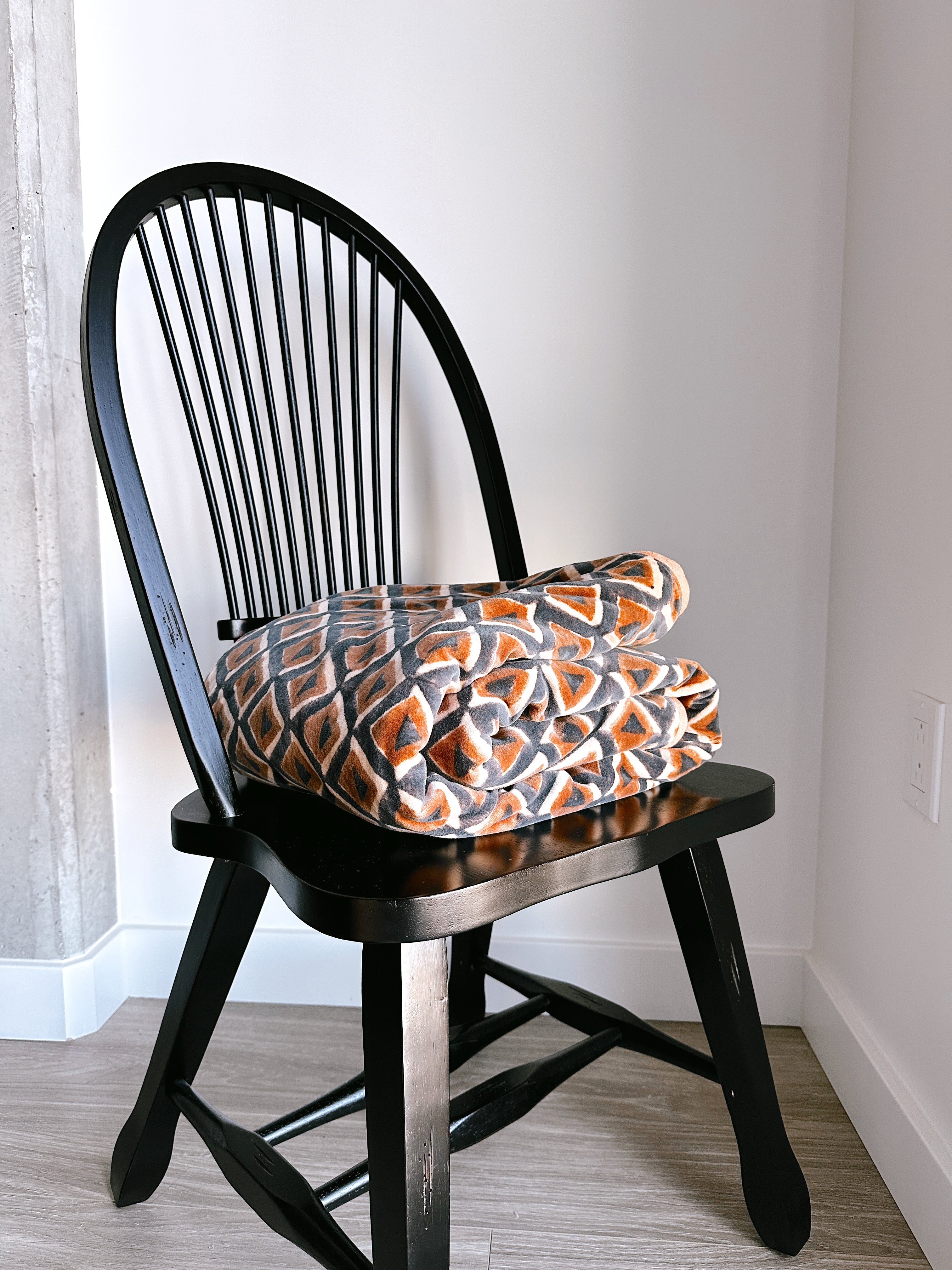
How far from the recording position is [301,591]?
0.86 meters

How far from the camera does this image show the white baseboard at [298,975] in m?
1.08

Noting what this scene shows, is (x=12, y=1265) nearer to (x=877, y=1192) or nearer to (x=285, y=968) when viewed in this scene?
(x=285, y=968)

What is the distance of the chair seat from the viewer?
46 cm

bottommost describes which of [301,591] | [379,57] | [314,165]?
[301,591]

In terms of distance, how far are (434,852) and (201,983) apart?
0.31 metres

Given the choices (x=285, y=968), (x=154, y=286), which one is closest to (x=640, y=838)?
(x=154, y=286)

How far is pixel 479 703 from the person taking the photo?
0.52 m

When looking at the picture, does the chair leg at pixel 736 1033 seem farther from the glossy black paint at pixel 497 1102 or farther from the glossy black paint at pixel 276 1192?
the glossy black paint at pixel 276 1192

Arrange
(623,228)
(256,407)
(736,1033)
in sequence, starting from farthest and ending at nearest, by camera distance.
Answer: (623,228), (256,407), (736,1033)

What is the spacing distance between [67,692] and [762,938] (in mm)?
873

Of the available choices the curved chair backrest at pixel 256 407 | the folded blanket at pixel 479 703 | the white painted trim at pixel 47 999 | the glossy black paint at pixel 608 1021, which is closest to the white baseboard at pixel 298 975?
the white painted trim at pixel 47 999

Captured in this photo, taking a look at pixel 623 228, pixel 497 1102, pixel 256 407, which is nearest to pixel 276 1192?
pixel 497 1102

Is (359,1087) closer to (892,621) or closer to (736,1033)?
(736,1033)

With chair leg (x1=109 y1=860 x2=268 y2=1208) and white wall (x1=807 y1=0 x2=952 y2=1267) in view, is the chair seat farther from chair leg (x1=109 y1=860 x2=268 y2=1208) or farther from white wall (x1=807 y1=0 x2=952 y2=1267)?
white wall (x1=807 y1=0 x2=952 y2=1267)
